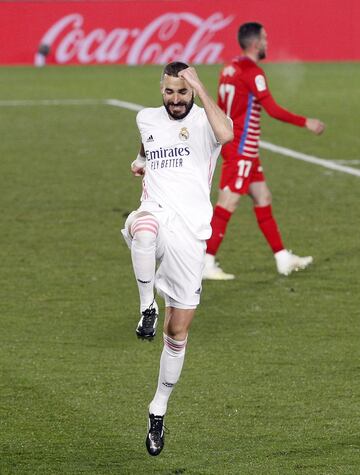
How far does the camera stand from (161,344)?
10562 mm

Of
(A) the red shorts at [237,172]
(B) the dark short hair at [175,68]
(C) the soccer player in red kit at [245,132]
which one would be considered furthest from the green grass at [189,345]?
(B) the dark short hair at [175,68]

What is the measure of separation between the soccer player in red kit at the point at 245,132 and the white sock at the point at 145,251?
4.89 meters

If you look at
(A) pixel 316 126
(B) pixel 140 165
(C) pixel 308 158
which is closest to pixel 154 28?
(C) pixel 308 158

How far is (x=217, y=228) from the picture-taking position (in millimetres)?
12680

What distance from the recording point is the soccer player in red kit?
488 inches

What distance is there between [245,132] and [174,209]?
4.99 metres

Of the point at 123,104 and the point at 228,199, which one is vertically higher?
the point at 228,199

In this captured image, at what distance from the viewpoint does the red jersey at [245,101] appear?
1240 cm

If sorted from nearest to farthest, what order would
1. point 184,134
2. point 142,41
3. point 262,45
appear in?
point 184,134 → point 262,45 → point 142,41

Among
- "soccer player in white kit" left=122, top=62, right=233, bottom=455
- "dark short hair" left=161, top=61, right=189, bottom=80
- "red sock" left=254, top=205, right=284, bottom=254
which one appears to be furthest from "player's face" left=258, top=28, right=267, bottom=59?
"dark short hair" left=161, top=61, right=189, bottom=80

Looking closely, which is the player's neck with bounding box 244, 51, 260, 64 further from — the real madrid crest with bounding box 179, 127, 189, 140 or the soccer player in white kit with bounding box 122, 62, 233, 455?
the real madrid crest with bounding box 179, 127, 189, 140

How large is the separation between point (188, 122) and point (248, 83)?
4.69 m

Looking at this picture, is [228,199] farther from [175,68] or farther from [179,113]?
[175,68]

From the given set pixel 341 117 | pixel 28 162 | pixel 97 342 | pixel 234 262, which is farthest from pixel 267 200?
pixel 341 117
